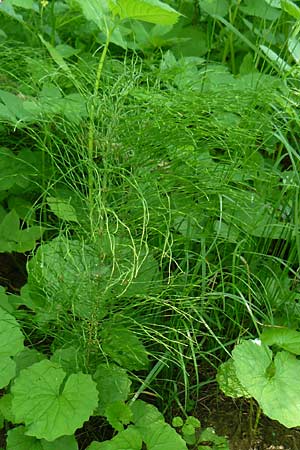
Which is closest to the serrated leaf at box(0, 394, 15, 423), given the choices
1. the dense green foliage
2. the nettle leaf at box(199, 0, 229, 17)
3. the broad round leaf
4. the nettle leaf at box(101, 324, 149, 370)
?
the dense green foliage

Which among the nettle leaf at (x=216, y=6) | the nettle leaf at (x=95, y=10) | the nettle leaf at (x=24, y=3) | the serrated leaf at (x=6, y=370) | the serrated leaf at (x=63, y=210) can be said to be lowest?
the serrated leaf at (x=6, y=370)

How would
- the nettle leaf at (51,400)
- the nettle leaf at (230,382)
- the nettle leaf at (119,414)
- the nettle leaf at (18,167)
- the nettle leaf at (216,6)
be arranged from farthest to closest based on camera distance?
1. the nettle leaf at (216,6)
2. the nettle leaf at (18,167)
3. the nettle leaf at (230,382)
4. the nettle leaf at (119,414)
5. the nettle leaf at (51,400)

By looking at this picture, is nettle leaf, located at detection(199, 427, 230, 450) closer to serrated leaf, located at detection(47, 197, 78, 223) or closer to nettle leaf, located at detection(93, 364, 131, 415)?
nettle leaf, located at detection(93, 364, 131, 415)

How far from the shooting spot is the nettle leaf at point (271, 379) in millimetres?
1413

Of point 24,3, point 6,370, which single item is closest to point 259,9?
point 24,3

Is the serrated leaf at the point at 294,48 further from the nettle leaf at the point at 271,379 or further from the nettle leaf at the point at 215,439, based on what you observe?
the nettle leaf at the point at 215,439

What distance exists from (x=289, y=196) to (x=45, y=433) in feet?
2.78

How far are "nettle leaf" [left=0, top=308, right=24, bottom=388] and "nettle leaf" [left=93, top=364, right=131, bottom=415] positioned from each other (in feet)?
0.58

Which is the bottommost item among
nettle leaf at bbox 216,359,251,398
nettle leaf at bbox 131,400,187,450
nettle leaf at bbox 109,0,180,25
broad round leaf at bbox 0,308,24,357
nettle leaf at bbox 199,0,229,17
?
nettle leaf at bbox 131,400,187,450

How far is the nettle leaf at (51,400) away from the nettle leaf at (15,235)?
15.2 inches

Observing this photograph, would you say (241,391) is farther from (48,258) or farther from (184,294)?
(48,258)

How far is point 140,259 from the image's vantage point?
60.7 inches

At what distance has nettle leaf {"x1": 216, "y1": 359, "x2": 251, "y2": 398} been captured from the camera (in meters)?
1.56

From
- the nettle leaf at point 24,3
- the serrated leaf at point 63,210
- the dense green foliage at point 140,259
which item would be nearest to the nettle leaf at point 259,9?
the dense green foliage at point 140,259
